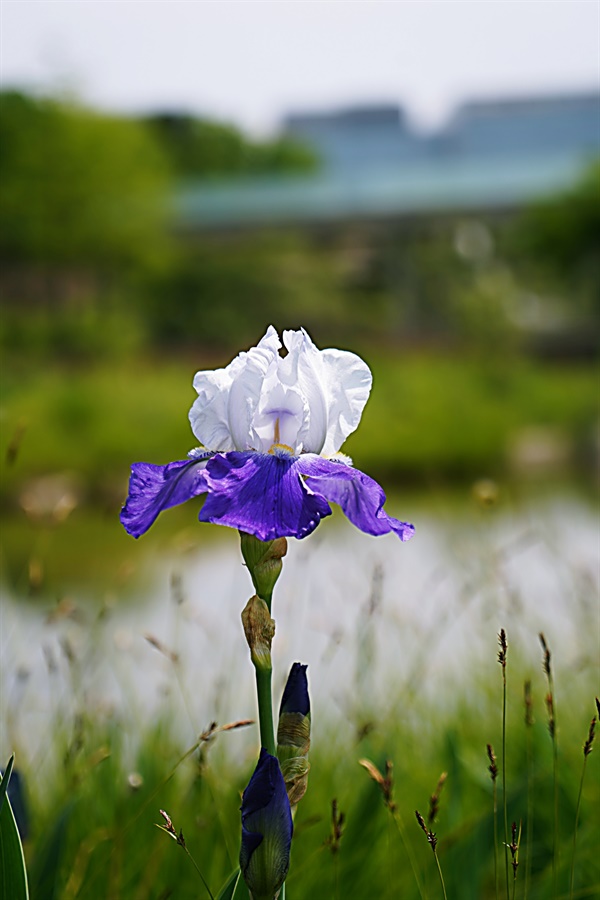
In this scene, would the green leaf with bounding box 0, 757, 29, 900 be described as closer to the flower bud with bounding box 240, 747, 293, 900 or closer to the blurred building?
the flower bud with bounding box 240, 747, 293, 900

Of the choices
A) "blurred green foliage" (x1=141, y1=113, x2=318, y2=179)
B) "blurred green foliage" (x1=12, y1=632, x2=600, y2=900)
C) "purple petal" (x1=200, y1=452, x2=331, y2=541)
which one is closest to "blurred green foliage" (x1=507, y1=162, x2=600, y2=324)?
"blurred green foliage" (x1=141, y1=113, x2=318, y2=179)

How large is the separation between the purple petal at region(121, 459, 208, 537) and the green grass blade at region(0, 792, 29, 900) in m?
0.33

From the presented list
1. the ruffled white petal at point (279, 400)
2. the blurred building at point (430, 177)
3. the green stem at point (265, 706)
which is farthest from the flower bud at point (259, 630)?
the blurred building at point (430, 177)

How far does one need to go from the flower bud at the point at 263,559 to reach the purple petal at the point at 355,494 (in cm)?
5

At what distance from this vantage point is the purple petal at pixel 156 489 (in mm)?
874

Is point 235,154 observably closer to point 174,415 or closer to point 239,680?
point 174,415

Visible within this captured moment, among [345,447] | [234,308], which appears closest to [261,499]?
[345,447]

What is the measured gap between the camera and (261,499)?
848 millimetres

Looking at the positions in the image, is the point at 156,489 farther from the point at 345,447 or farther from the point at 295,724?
the point at 345,447

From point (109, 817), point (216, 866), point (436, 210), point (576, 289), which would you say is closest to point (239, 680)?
point (109, 817)

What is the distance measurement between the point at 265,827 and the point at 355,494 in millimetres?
272

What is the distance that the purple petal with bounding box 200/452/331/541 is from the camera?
2.72ft

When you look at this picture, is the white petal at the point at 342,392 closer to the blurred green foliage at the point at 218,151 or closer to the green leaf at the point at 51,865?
the green leaf at the point at 51,865

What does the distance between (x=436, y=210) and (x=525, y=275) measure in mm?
6145
